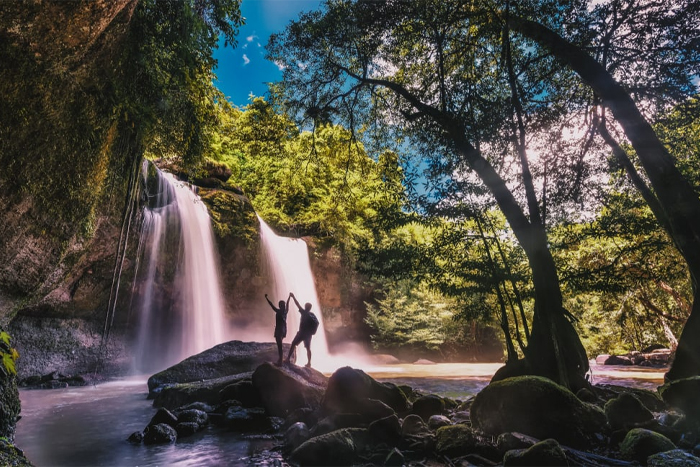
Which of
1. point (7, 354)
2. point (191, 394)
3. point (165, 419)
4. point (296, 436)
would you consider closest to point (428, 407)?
point (296, 436)

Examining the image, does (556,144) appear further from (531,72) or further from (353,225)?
(353,225)

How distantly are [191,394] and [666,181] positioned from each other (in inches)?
386

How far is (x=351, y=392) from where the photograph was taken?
5754 millimetres

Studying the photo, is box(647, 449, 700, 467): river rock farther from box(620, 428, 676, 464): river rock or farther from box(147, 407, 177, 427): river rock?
box(147, 407, 177, 427): river rock

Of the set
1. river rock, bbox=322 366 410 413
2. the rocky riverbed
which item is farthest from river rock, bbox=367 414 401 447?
river rock, bbox=322 366 410 413

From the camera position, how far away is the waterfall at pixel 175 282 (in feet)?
51.4

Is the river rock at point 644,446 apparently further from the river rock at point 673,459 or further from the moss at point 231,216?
the moss at point 231,216

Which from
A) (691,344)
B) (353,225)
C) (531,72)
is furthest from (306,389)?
(353,225)

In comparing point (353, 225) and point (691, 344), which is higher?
point (353, 225)

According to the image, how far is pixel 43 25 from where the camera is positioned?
496 centimetres

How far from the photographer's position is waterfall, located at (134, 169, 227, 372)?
1566 cm

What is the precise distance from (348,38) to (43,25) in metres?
6.33

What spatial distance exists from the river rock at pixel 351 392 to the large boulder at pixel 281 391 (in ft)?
3.69

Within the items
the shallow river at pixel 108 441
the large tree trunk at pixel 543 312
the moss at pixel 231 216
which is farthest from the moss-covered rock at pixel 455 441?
the moss at pixel 231 216
